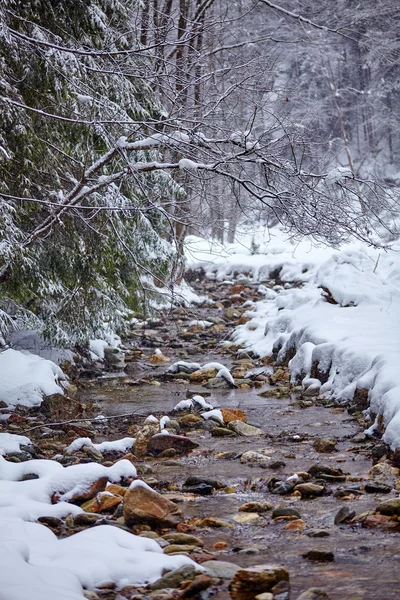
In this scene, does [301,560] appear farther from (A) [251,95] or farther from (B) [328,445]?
(A) [251,95]

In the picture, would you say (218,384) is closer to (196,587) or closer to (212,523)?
(212,523)

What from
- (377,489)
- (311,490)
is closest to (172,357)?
(311,490)

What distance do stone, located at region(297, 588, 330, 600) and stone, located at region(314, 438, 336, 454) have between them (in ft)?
8.45

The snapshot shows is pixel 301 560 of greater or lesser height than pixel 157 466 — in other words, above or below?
above

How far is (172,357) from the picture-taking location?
10.3m

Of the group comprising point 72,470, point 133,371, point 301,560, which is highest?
point 301,560

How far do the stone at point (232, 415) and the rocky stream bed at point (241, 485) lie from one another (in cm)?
2

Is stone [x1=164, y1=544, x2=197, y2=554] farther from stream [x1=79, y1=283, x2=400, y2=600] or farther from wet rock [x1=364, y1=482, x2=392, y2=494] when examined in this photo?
wet rock [x1=364, y1=482, x2=392, y2=494]

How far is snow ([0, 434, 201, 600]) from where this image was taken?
8.27ft

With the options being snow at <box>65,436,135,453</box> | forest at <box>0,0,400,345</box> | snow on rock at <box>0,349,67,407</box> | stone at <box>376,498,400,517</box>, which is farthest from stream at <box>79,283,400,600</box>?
forest at <box>0,0,400,345</box>

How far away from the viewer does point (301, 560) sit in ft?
10.2

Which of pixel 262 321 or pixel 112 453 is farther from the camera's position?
pixel 262 321

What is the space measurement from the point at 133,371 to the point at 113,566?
6.46 m

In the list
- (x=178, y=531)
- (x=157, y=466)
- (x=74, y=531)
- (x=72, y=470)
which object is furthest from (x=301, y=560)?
(x=157, y=466)
